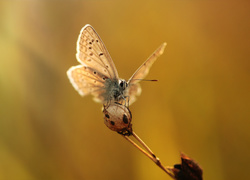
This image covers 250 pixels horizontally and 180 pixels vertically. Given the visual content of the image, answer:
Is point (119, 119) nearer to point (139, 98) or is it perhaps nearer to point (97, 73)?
point (97, 73)

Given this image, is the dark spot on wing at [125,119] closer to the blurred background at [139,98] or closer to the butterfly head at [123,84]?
the butterfly head at [123,84]

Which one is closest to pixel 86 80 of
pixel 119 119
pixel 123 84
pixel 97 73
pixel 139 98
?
pixel 97 73

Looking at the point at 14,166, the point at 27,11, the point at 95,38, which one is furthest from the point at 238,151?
the point at 27,11

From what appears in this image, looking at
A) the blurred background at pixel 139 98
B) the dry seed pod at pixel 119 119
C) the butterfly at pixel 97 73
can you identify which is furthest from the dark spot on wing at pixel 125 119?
the blurred background at pixel 139 98

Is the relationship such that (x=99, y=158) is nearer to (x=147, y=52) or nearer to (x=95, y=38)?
(x=147, y=52)

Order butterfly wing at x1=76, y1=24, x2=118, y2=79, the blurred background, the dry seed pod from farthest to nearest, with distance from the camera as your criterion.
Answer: the blurred background, butterfly wing at x1=76, y1=24, x2=118, y2=79, the dry seed pod

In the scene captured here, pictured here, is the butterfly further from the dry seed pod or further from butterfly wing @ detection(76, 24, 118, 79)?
the dry seed pod

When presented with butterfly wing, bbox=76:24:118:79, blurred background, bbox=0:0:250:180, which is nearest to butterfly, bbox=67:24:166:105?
butterfly wing, bbox=76:24:118:79
